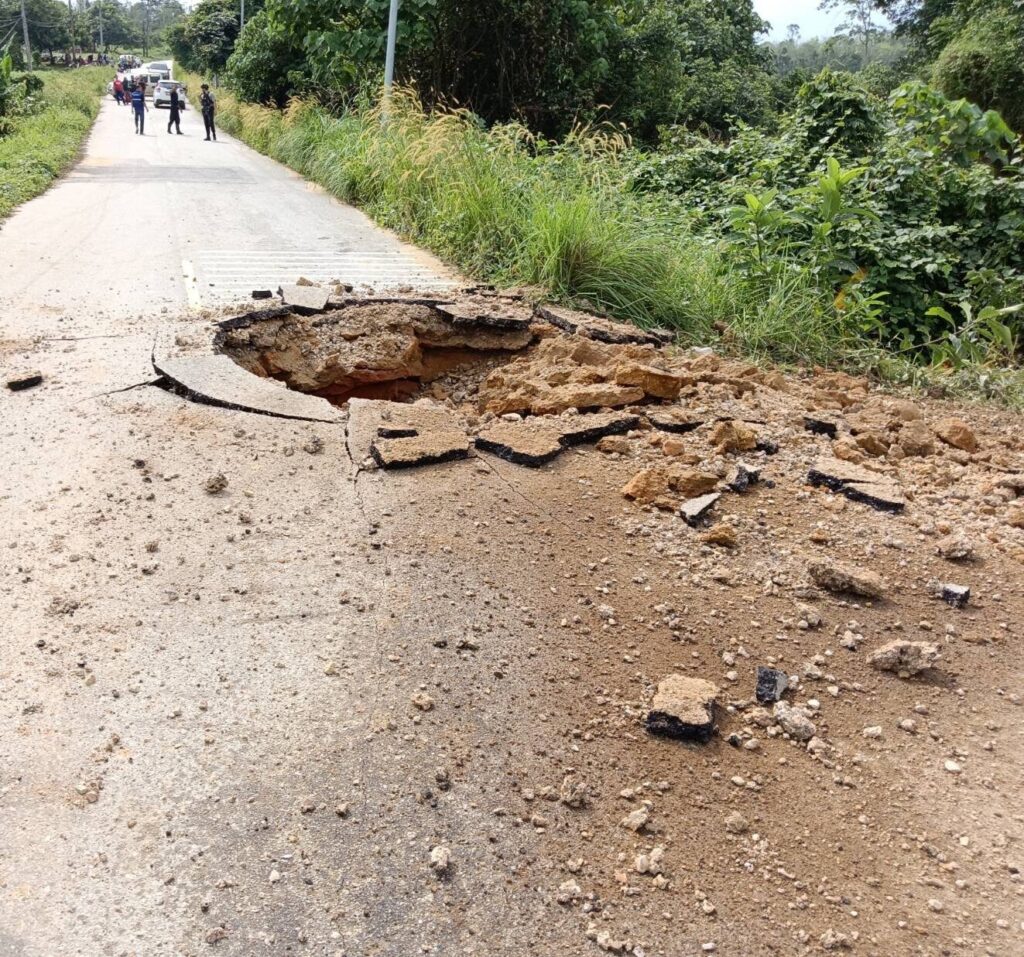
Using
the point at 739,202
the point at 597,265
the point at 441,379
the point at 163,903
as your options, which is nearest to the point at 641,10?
the point at 739,202

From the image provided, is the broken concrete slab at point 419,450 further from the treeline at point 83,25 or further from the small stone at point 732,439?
the treeline at point 83,25

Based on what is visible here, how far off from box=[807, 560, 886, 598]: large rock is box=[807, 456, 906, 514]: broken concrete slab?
599 millimetres

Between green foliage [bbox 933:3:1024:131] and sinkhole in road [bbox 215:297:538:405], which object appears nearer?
sinkhole in road [bbox 215:297:538:405]

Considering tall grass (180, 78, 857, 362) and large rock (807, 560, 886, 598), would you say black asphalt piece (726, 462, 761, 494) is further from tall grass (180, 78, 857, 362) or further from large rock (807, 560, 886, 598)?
tall grass (180, 78, 857, 362)

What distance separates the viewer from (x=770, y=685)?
2688 millimetres

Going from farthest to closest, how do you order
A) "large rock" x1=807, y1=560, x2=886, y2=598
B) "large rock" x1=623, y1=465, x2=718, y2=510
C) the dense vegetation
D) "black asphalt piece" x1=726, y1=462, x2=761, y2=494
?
1. the dense vegetation
2. "black asphalt piece" x1=726, y1=462, x2=761, y2=494
3. "large rock" x1=623, y1=465, x2=718, y2=510
4. "large rock" x1=807, y1=560, x2=886, y2=598

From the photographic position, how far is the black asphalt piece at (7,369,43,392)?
4556 millimetres

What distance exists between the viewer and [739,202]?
30.1ft

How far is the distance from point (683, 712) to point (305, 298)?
13.7 ft

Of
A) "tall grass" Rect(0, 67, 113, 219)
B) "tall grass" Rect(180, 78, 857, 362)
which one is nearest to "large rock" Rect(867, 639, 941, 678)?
"tall grass" Rect(180, 78, 857, 362)

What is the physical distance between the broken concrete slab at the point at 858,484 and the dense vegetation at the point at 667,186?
2.16 meters

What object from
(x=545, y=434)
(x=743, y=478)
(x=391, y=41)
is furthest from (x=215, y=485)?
(x=391, y=41)

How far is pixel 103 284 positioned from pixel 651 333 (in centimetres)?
406

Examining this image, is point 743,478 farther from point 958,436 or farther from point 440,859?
point 440,859
